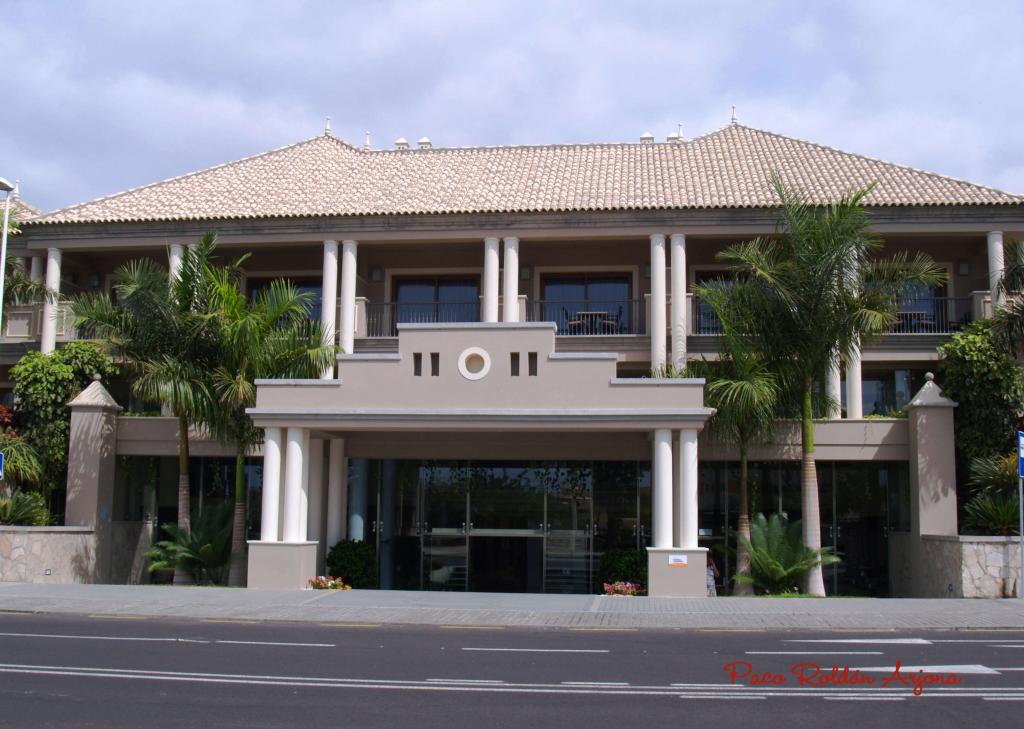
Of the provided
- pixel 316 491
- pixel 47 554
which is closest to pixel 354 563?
pixel 316 491

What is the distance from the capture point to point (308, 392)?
2144cm

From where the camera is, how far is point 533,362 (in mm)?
21156

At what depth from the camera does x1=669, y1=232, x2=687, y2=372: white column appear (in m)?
24.4

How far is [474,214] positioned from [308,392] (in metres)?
6.65

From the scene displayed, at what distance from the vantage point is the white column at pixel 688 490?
20.3 meters

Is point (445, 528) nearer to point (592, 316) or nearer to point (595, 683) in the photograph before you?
point (592, 316)

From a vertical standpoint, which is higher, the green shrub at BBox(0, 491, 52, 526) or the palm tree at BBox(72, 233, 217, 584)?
the palm tree at BBox(72, 233, 217, 584)

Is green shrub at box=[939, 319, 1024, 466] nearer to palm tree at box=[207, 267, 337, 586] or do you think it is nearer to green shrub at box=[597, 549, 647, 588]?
green shrub at box=[597, 549, 647, 588]

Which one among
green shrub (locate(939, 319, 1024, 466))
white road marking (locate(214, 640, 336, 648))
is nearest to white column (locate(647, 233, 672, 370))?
green shrub (locate(939, 319, 1024, 466))

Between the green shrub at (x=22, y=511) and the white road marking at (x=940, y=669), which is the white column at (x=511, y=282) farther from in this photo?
the white road marking at (x=940, y=669)

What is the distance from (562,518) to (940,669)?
13630 millimetres

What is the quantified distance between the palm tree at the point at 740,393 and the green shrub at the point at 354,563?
310 inches

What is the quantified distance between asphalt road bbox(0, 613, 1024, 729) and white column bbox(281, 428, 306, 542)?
223 inches

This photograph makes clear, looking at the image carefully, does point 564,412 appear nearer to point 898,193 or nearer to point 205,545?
point 205,545
